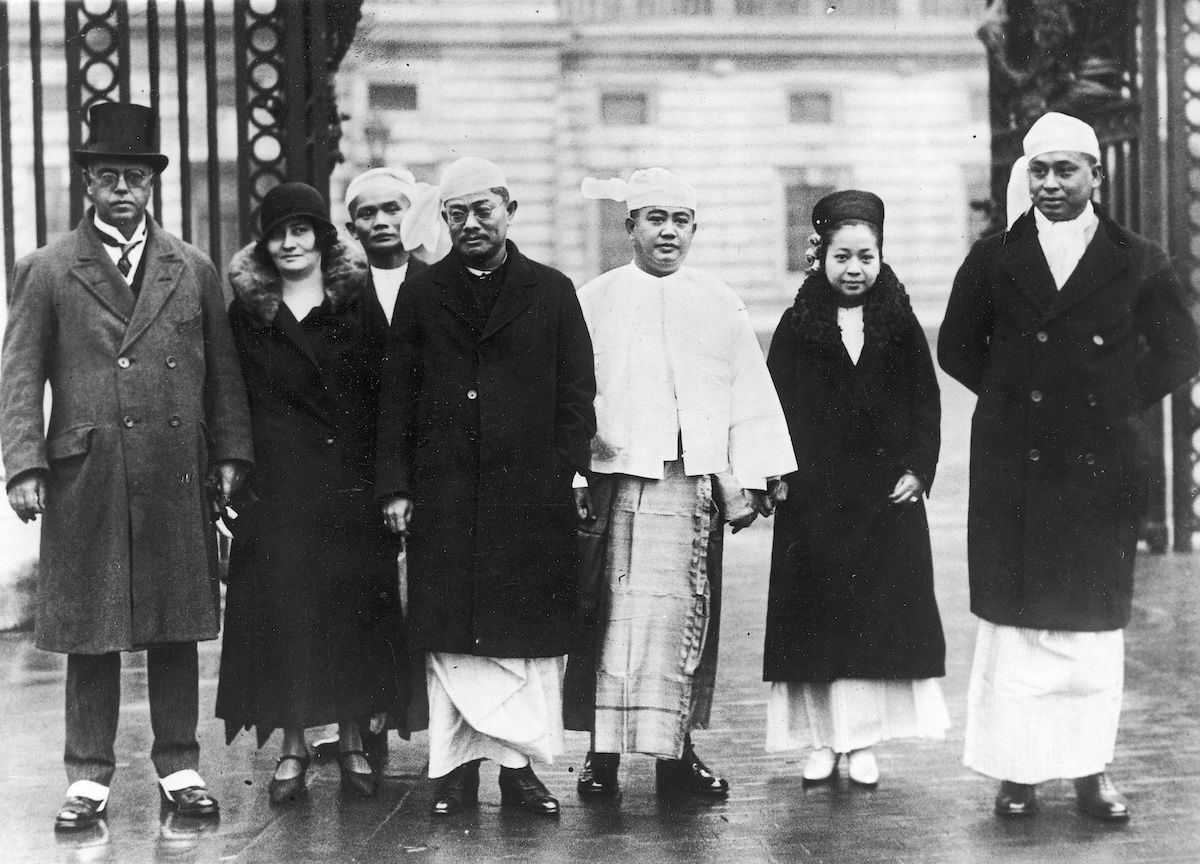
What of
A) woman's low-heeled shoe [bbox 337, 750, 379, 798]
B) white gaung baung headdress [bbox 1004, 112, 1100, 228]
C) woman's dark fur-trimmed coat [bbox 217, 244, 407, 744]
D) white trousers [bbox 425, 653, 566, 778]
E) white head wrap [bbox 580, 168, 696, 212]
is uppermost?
white gaung baung headdress [bbox 1004, 112, 1100, 228]

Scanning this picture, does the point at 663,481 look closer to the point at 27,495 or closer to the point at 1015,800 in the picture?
the point at 1015,800

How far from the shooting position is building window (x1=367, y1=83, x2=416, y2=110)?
25.0m

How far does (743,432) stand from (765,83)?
24366mm

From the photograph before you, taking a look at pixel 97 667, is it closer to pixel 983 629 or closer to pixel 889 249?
pixel 983 629

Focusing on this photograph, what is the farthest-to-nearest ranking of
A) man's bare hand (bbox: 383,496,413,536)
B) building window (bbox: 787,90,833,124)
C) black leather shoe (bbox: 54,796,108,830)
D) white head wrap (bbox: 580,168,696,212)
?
building window (bbox: 787,90,833,124)
white head wrap (bbox: 580,168,696,212)
man's bare hand (bbox: 383,496,413,536)
black leather shoe (bbox: 54,796,108,830)

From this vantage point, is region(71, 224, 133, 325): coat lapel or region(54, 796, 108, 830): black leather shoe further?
region(71, 224, 133, 325): coat lapel

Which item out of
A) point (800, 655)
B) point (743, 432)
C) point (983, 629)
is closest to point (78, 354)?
point (743, 432)

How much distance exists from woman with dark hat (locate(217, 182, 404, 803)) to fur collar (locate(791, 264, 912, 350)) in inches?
61.3

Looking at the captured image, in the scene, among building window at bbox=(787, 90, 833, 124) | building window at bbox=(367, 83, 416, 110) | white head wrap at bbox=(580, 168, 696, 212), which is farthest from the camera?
building window at bbox=(787, 90, 833, 124)

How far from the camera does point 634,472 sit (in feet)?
18.3

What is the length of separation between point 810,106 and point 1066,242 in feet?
81.3

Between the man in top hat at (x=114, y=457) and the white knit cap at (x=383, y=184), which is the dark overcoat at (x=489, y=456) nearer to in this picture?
the man in top hat at (x=114, y=457)

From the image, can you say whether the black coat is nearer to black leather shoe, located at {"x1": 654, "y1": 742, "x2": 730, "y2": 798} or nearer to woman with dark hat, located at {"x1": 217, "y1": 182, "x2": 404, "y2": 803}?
black leather shoe, located at {"x1": 654, "y1": 742, "x2": 730, "y2": 798}

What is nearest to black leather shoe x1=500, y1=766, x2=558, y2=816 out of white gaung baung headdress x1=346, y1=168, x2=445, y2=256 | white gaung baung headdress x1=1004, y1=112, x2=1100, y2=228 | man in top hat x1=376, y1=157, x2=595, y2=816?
man in top hat x1=376, y1=157, x2=595, y2=816
